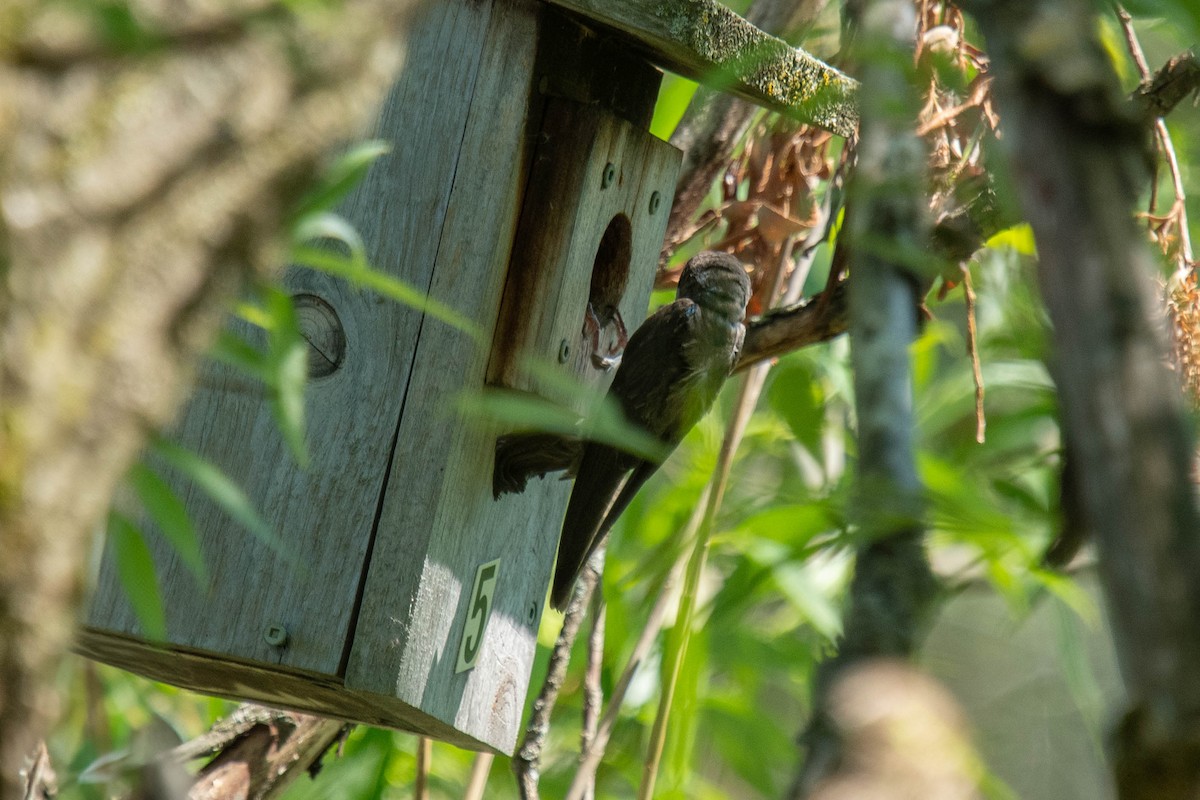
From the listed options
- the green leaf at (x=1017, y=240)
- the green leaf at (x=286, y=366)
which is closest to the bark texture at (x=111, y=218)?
the green leaf at (x=286, y=366)

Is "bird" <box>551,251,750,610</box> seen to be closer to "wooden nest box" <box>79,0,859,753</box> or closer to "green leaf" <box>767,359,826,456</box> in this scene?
"wooden nest box" <box>79,0,859,753</box>

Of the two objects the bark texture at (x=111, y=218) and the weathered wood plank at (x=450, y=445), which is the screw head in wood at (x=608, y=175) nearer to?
the weathered wood plank at (x=450, y=445)

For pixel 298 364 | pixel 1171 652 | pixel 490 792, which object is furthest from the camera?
pixel 490 792

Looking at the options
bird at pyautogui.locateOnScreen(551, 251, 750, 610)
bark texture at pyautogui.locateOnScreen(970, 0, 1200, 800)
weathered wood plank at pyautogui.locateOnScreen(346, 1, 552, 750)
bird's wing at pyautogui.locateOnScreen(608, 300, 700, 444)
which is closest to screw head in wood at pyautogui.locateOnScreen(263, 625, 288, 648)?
weathered wood plank at pyautogui.locateOnScreen(346, 1, 552, 750)

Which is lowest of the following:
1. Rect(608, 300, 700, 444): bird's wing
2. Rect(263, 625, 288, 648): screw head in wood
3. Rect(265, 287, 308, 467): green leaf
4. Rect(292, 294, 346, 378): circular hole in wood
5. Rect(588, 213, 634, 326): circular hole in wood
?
Rect(263, 625, 288, 648): screw head in wood

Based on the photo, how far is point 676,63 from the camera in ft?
7.96

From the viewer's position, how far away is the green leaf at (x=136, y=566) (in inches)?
39.1

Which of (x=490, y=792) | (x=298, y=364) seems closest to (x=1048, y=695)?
(x=490, y=792)

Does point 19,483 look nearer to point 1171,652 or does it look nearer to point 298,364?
point 298,364

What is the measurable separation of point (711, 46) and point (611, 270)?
54cm

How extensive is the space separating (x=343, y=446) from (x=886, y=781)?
65.3 inches

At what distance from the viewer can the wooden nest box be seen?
82.7 inches

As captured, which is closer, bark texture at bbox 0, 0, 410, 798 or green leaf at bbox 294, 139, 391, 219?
bark texture at bbox 0, 0, 410, 798

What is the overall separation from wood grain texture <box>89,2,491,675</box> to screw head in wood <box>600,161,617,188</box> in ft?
0.97
